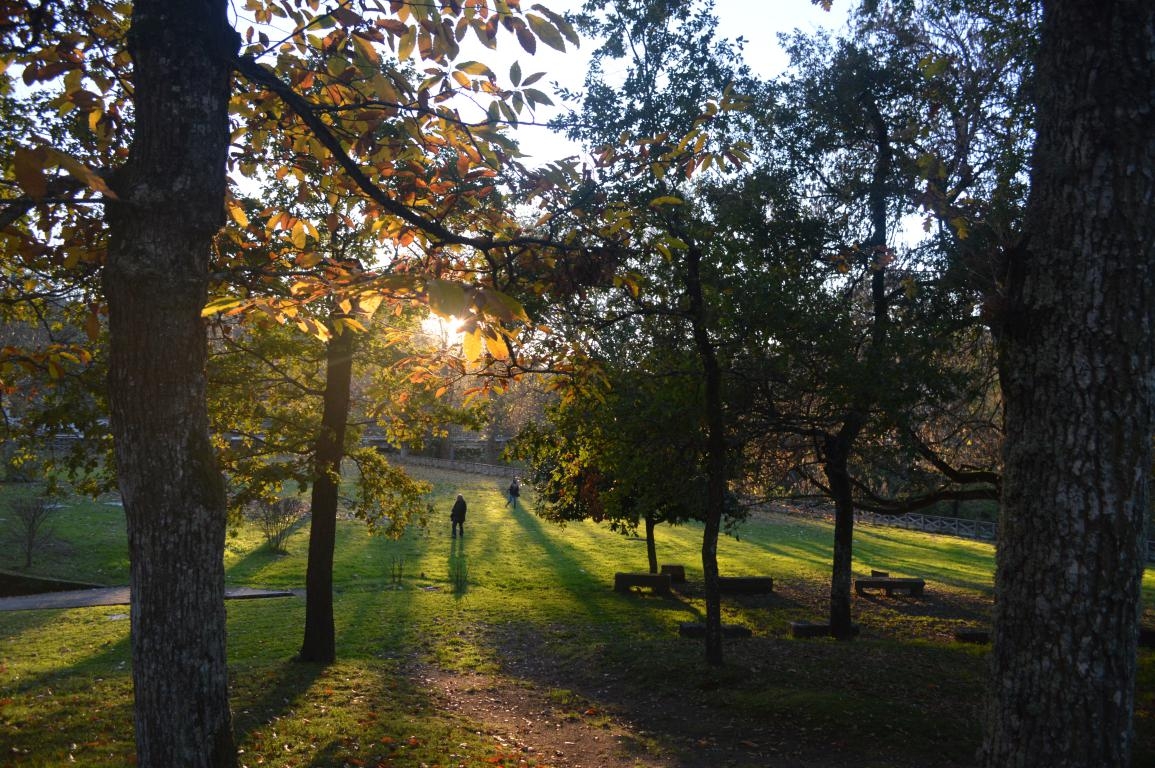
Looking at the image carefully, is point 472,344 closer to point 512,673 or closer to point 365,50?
point 365,50

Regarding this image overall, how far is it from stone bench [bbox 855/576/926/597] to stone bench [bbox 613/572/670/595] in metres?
5.27

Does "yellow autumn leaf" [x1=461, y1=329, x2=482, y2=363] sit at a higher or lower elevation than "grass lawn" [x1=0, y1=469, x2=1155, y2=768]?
higher

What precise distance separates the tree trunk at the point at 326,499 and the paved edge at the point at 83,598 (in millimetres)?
7057

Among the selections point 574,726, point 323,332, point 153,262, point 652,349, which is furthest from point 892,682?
point 153,262

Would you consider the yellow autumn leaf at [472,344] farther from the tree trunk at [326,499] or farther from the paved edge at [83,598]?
the paved edge at [83,598]

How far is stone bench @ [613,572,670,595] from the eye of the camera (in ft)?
68.2

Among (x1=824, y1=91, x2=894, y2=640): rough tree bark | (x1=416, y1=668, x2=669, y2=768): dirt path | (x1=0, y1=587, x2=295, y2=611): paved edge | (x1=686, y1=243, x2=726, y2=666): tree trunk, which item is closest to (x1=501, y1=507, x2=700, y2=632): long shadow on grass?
(x1=824, y1=91, x2=894, y2=640): rough tree bark

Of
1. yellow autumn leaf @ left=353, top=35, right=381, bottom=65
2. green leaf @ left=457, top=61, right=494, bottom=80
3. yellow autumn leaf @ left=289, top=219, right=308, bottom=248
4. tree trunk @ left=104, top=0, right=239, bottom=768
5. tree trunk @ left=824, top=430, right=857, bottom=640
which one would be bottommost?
tree trunk @ left=824, top=430, right=857, bottom=640

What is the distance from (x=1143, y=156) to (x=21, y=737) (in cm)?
963

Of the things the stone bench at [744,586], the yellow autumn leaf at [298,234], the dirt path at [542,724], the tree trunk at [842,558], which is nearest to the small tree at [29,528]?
the dirt path at [542,724]

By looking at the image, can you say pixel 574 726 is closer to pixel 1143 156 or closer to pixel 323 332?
pixel 323 332

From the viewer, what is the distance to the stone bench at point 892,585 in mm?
21256

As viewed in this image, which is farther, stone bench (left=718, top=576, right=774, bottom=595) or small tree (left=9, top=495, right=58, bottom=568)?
stone bench (left=718, top=576, right=774, bottom=595)

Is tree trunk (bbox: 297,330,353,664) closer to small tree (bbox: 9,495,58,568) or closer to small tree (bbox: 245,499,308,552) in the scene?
small tree (bbox: 9,495,58,568)
